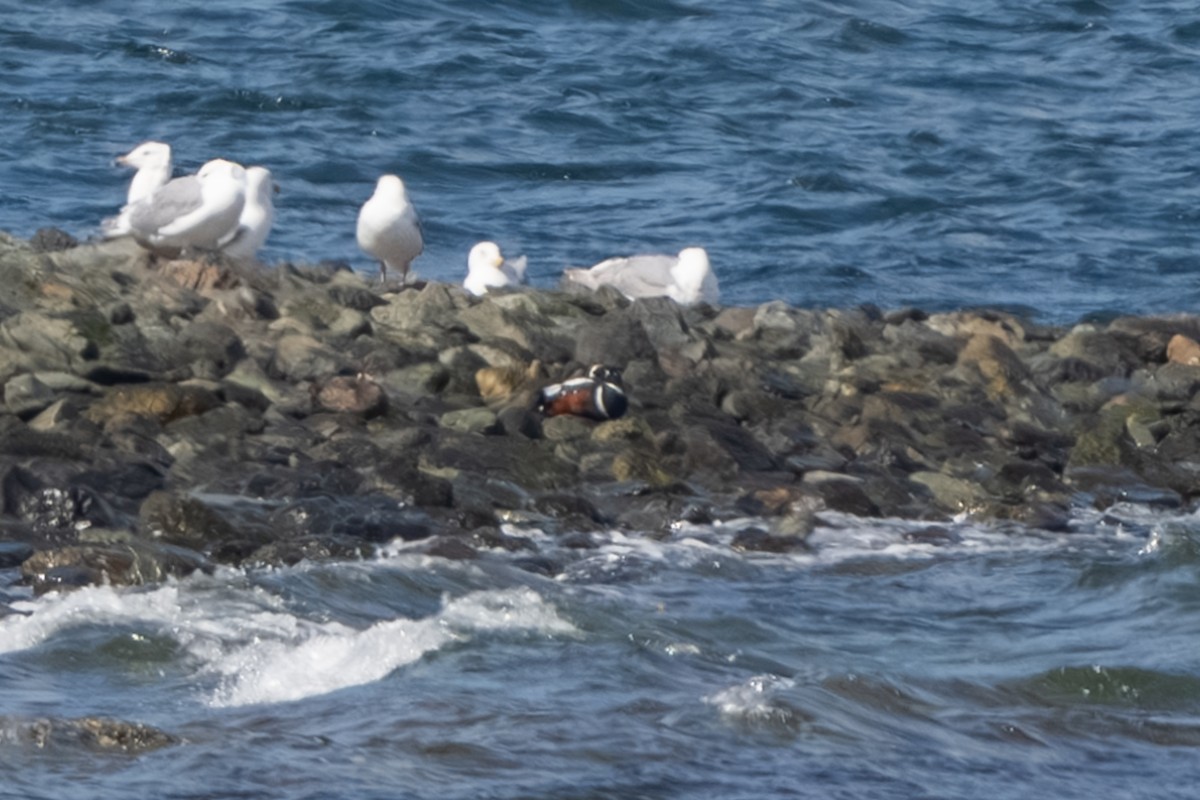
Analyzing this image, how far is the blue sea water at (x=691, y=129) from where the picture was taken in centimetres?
1547

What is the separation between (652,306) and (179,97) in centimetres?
945

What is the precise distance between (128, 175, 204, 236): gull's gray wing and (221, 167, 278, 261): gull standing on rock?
35cm

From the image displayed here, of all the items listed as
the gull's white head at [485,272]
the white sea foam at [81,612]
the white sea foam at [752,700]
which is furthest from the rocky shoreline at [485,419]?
the white sea foam at [752,700]

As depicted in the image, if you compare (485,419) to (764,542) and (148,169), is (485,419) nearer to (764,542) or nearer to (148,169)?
(764,542)

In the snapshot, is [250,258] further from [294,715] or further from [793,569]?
[294,715]

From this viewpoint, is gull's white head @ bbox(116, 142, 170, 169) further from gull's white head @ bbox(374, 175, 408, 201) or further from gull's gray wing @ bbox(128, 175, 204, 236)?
gull's gray wing @ bbox(128, 175, 204, 236)

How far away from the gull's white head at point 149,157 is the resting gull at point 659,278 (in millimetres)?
2517

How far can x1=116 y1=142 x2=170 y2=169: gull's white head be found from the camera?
12.5 m

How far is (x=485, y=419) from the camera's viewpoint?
8961mm

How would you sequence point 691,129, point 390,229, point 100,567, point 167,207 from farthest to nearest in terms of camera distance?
point 691,129 < point 390,229 < point 167,207 < point 100,567

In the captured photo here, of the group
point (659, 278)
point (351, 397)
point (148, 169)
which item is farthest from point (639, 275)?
point (351, 397)

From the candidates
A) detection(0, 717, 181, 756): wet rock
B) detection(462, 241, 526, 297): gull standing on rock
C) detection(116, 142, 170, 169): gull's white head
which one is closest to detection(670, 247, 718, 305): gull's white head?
detection(462, 241, 526, 297): gull standing on rock

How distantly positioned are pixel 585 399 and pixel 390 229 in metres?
3.22

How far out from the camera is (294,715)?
221 inches
